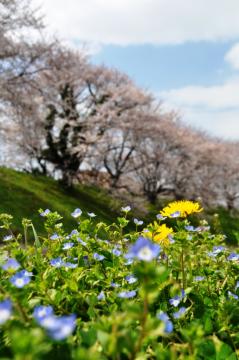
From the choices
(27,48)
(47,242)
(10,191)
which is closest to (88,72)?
(27,48)

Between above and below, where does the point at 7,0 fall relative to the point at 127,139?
above

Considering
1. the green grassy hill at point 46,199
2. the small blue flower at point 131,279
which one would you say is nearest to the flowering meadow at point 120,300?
the small blue flower at point 131,279

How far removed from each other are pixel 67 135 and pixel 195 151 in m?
8.94

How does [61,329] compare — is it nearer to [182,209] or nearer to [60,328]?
[60,328]

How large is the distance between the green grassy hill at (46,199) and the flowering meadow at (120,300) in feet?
43.1

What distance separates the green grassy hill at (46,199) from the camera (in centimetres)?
1731

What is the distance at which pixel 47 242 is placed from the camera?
100 inches

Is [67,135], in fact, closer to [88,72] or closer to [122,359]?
[88,72]

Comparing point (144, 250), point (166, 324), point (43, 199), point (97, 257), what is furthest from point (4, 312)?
point (43, 199)

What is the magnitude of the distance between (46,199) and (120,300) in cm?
1820

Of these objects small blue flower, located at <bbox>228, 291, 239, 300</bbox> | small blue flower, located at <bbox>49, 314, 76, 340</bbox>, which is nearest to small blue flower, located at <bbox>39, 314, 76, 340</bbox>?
small blue flower, located at <bbox>49, 314, 76, 340</bbox>

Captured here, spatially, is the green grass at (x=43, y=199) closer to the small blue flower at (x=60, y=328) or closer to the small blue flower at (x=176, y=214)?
the small blue flower at (x=176, y=214)

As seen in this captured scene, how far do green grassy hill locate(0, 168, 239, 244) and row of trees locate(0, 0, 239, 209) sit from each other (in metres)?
0.90

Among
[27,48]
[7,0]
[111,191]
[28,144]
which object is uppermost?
[7,0]
